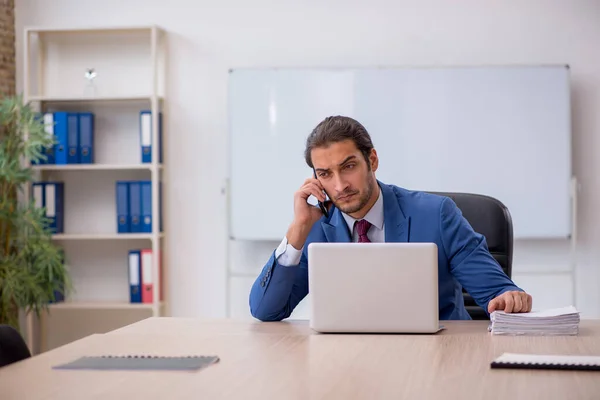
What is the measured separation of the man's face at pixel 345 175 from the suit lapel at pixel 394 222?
0.07 meters

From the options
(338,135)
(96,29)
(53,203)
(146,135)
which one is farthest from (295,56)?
(338,135)

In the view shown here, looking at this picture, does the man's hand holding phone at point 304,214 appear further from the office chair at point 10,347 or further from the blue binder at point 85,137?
the blue binder at point 85,137

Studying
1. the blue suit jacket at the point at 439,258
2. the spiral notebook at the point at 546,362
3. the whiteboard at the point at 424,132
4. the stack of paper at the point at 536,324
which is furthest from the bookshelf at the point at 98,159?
the spiral notebook at the point at 546,362

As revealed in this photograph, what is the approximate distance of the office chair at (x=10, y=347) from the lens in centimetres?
195

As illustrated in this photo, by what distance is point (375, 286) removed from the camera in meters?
2.05

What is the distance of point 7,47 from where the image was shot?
17.2 ft

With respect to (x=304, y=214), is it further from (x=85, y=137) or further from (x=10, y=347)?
(x=85, y=137)

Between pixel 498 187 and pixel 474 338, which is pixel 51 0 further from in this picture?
pixel 474 338

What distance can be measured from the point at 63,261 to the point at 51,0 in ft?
5.30

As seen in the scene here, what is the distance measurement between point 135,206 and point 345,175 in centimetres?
267

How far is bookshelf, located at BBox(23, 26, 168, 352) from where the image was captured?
17.1 ft

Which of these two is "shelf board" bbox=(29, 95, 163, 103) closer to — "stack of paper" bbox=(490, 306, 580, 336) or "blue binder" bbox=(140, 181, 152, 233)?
"blue binder" bbox=(140, 181, 152, 233)

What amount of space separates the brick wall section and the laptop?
3.66m

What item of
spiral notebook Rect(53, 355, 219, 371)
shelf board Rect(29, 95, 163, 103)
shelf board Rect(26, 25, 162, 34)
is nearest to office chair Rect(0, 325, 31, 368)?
spiral notebook Rect(53, 355, 219, 371)
